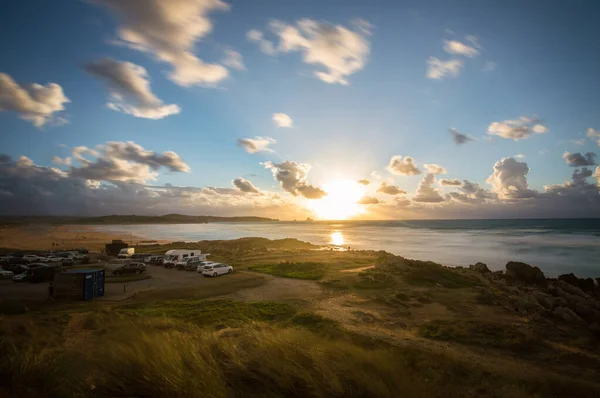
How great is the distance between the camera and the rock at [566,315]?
22047 millimetres

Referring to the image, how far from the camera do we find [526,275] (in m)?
40.0

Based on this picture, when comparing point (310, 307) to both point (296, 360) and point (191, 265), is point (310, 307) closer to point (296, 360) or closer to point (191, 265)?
point (296, 360)

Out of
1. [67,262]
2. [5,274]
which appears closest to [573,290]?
[5,274]

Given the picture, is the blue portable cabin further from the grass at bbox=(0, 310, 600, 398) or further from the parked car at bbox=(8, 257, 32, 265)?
the parked car at bbox=(8, 257, 32, 265)

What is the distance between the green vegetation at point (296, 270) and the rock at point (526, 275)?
2586cm

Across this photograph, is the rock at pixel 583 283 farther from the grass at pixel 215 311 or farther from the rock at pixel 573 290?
the grass at pixel 215 311

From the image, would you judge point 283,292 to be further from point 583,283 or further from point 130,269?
point 583,283

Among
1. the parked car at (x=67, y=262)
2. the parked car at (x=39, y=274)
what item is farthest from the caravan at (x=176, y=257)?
the parked car at (x=39, y=274)

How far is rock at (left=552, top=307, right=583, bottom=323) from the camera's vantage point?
2205cm

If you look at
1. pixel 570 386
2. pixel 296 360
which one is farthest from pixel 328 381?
pixel 570 386

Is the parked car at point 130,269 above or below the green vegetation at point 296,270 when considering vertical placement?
above

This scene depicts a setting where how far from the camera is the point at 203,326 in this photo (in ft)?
56.6

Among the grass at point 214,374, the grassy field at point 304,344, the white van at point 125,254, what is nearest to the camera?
the grass at point 214,374

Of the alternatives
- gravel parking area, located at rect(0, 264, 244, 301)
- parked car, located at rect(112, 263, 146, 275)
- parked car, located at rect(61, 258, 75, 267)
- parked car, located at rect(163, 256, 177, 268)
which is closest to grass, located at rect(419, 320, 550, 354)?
gravel parking area, located at rect(0, 264, 244, 301)
